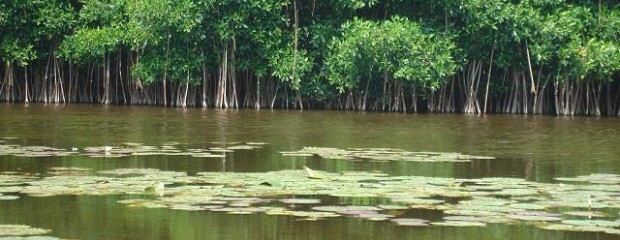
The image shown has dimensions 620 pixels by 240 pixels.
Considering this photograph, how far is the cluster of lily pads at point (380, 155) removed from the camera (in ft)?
45.0

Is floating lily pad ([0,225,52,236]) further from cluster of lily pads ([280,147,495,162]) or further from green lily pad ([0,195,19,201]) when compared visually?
cluster of lily pads ([280,147,495,162])

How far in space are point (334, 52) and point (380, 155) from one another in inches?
597

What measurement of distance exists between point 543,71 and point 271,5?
23.2 ft

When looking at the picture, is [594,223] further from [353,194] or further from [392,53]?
[392,53]

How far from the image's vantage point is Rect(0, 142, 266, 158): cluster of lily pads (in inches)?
523

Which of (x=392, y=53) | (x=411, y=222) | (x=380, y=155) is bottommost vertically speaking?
(x=411, y=222)

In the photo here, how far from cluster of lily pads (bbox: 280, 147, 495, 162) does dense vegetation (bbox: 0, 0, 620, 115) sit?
502 inches

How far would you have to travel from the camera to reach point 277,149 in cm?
1518

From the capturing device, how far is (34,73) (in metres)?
32.2

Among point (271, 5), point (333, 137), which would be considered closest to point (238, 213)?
point (333, 137)

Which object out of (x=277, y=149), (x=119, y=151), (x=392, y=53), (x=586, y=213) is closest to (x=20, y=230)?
(x=586, y=213)

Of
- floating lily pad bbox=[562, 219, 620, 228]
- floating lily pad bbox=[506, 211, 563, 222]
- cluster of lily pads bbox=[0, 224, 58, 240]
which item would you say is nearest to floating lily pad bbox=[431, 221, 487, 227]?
floating lily pad bbox=[506, 211, 563, 222]

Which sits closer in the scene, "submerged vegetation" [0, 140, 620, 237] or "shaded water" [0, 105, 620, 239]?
"shaded water" [0, 105, 620, 239]

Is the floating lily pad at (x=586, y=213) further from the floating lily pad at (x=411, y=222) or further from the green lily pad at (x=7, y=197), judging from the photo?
the green lily pad at (x=7, y=197)
